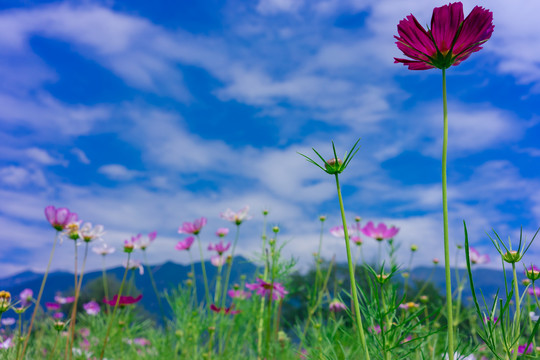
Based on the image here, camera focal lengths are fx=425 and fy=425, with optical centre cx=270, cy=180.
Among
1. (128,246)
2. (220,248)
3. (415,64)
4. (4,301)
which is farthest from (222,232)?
(415,64)

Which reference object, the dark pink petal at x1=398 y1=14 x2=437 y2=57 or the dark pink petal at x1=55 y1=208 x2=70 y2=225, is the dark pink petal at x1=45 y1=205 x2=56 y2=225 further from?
the dark pink petal at x1=398 y1=14 x2=437 y2=57

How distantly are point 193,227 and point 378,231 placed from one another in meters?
1.14

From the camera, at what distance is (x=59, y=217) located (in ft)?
5.45

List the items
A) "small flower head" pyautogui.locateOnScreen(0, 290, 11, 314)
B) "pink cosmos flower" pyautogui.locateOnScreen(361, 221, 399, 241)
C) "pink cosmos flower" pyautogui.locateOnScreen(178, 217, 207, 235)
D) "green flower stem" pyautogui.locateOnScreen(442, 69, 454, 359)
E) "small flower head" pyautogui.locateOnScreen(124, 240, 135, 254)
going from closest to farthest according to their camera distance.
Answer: "green flower stem" pyautogui.locateOnScreen(442, 69, 454, 359)
"small flower head" pyautogui.locateOnScreen(0, 290, 11, 314)
"small flower head" pyautogui.locateOnScreen(124, 240, 135, 254)
"pink cosmos flower" pyautogui.locateOnScreen(361, 221, 399, 241)
"pink cosmos flower" pyautogui.locateOnScreen(178, 217, 207, 235)

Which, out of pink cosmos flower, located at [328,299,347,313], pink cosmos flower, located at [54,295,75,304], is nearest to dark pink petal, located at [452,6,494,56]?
pink cosmos flower, located at [328,299,347,313]

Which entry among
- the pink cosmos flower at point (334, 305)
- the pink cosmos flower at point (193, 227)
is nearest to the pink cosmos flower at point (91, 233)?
the pink cosmos flower at point (193, 227)

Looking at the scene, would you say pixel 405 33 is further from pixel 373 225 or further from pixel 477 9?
pixel 373 225

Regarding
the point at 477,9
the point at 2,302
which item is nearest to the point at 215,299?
the point at 2,302

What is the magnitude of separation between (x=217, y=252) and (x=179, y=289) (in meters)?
0.33

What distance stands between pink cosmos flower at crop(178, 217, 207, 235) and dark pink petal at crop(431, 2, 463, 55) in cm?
208

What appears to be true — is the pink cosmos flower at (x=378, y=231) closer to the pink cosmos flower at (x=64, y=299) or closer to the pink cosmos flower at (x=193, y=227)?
the pink cosmos flower at (x=193, y=227)

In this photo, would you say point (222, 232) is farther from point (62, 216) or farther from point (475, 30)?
point (475, 30)

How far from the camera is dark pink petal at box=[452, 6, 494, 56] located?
75 centimetres

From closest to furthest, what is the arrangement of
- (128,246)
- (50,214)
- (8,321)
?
(50,214) → (128,246) → (8,321)
